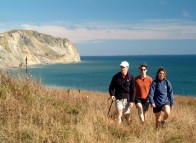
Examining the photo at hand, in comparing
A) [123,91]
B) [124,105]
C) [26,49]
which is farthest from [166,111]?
[26,49]

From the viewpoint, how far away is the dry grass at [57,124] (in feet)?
22.9

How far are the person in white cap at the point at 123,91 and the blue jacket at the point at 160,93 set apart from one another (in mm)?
488

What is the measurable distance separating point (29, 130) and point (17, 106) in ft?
3.72

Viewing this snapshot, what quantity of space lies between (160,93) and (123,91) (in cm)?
92

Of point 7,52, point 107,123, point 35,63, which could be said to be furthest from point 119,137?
point 35,63

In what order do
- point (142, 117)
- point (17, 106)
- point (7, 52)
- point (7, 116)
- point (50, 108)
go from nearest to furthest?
point (7, 116) < point (17, 106) < point (50, 108) < point (142, 117) < point (7, 52)

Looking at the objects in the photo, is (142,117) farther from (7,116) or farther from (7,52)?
(7,52)

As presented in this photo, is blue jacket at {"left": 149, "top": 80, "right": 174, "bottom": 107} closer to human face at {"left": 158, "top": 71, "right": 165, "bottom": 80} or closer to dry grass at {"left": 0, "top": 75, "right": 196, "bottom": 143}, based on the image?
human face at {"left": 158, "top": 71, "right": 165, "bottom": 80}

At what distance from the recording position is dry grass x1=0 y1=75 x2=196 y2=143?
6.98 metres

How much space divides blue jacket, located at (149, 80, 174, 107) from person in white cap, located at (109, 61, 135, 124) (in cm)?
49

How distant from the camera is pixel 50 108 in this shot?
338 inches

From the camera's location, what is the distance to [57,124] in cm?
754

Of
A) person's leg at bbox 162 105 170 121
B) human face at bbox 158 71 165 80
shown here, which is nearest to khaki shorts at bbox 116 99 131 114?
person's leg at bbox 162 105 170 121

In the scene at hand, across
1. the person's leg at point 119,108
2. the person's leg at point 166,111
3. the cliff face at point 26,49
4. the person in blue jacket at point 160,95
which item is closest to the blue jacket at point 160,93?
the person in blue jacket at point 160,95
